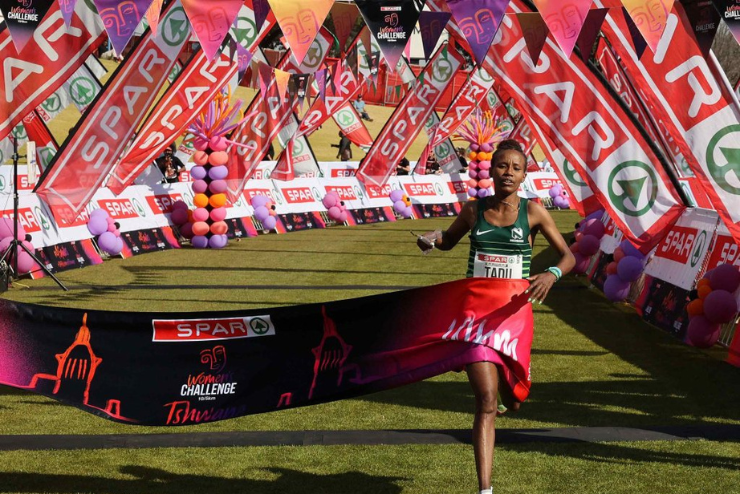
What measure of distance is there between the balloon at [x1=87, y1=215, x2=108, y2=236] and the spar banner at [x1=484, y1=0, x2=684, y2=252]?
32.6 ft

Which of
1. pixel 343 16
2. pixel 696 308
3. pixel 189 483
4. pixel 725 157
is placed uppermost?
pixel 343 16

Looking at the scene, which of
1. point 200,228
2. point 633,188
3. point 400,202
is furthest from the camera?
point 400,202

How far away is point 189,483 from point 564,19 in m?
9.13

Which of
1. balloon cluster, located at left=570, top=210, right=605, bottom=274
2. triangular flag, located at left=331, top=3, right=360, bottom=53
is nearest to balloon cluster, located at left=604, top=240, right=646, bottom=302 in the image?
balloon cluster, located at left=570, top=210, right=605, bottom=274

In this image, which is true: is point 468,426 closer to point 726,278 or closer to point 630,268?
point 726,278

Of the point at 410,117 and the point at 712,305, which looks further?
the point at 410,117

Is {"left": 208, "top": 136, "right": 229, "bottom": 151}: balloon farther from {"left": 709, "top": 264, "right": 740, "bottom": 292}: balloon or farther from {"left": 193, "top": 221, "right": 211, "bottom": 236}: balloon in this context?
{"left": 709, "top": 264, "right": 740, "bottom": 292}: balloon

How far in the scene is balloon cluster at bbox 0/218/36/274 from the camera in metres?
16.6

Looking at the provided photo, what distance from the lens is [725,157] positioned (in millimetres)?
10531

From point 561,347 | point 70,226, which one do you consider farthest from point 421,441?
point 70,226

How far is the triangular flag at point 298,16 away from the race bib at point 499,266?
9264 millimetres

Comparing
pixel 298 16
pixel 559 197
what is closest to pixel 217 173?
pixel 298 16

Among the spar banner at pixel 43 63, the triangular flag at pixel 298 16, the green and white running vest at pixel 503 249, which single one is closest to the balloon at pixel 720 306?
the green and white running vest at pixel 503 249

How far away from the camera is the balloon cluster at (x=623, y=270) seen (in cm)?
1385
